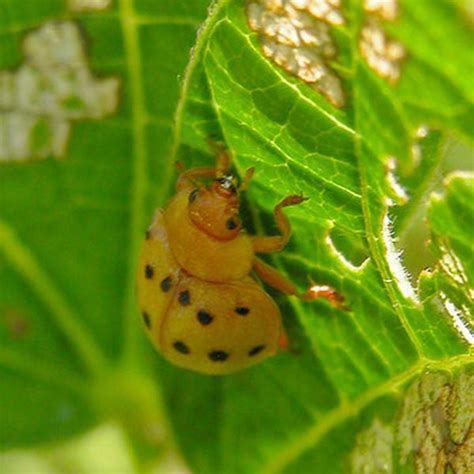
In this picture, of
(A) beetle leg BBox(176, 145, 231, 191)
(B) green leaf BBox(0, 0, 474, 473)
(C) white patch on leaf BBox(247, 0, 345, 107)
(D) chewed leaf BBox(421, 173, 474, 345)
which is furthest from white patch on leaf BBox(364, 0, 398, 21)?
(A) beetle leg BBox(176, 145, 231, 191)

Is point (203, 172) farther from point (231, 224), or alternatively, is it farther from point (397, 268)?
point (397, 268)

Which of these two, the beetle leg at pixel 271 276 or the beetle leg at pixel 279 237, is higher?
the beetle leg at pixel 279 237

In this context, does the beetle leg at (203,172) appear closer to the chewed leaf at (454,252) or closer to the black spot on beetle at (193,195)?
the black spot on beetle at (193,195)

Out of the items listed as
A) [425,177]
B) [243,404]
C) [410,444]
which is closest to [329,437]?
[243,404]

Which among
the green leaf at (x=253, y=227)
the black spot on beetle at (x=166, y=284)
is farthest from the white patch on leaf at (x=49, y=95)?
the black spot on beetle at (x=166, y=284)

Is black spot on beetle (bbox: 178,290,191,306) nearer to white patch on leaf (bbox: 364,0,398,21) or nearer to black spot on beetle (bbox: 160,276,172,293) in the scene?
black spot on beetle (bbox: 160,276,172,293)

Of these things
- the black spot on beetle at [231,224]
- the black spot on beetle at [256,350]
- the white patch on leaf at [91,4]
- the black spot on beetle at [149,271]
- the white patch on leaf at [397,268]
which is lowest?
the black spot on beetle at [256,350]

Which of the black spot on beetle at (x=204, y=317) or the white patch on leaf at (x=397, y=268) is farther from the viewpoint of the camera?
the black spot on beetle at (x=204, y=317)
